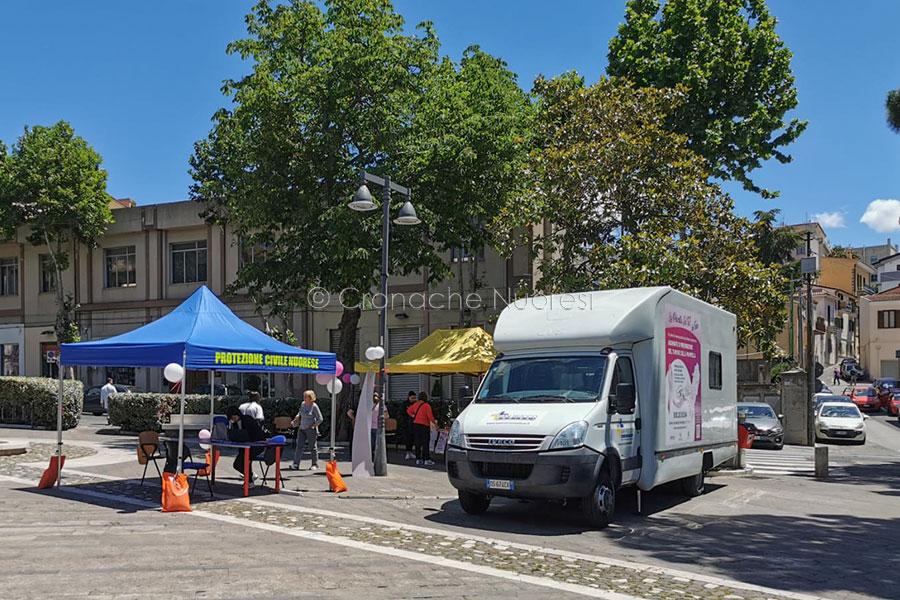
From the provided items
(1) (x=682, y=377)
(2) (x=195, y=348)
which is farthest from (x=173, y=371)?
(1) (x=682, y=377)

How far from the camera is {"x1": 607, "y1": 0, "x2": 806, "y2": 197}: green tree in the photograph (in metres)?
27.9

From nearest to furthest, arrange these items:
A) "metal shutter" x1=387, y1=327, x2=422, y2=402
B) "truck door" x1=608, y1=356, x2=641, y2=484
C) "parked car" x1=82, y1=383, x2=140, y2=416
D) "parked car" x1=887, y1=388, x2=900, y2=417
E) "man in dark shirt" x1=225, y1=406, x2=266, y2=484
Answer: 1. "truck door" x1=608, y1=356, x2=641, y2=484
2. "man in dark shirt" x1=225, y1=406, x2=266, y2=484
3. "metal shutter" x1=387, y1=327, x2=422, y2=402
4. "parked car" x1=82, y1=383, x2=140, y2=416
5. "parked car" x1=887, y1=388, x2=900, y2=417

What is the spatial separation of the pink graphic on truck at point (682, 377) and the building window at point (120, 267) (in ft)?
110

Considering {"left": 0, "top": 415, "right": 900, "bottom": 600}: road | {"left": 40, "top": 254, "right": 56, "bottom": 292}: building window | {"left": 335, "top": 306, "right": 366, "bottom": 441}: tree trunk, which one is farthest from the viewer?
{"left": 40, "top": 254, "right": 56, "bottom": 292}: building window

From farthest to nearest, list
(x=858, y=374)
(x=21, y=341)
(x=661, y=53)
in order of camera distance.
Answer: (x=858, y=374)
(x=21, y=341)
(x=661, y=53)

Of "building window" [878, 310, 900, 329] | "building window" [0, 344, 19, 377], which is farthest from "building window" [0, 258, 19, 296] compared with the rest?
"building window" [878, 310, 900, 329]

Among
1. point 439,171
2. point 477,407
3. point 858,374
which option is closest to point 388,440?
point 439,171

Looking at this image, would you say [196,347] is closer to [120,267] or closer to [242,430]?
[242,430]

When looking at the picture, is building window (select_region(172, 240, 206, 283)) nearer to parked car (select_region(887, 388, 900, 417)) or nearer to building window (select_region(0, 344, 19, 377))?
building window (select_region(0, 344, 19, 377))

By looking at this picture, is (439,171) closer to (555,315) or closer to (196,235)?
(555,315)

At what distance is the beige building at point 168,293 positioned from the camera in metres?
32.1

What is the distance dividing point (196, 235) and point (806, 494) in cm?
3068

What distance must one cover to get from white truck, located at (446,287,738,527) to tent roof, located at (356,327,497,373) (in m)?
6.84

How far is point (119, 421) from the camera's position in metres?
26.0
